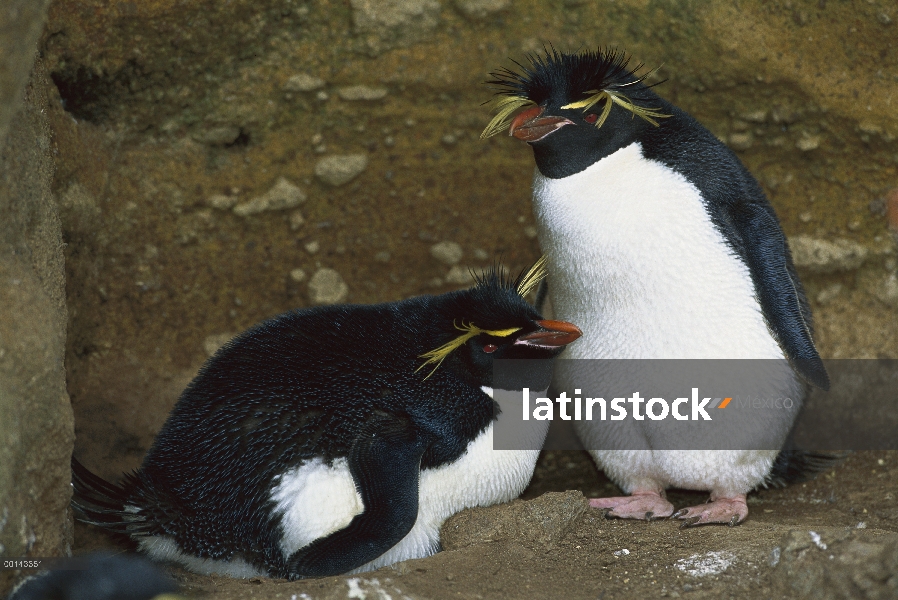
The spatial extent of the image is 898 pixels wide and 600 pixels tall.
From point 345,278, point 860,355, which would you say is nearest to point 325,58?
point 345,278

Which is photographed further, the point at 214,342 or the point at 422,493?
the point at 214,342

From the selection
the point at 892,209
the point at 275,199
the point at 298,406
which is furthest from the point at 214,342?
the point at 892,209

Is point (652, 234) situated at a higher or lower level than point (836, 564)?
higher

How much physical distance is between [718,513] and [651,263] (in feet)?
2.30

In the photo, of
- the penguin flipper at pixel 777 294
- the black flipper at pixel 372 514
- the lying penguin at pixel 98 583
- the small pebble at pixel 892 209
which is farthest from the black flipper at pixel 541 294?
the lying penguin at pixel 98 583

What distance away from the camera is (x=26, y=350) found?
1.82 metres

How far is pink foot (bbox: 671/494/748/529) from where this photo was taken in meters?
2.52

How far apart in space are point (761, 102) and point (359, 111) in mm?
1422

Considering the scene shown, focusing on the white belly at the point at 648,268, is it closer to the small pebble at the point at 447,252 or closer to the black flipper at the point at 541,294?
the black flipper at the point at 541,294

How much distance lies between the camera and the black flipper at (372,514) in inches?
83.0

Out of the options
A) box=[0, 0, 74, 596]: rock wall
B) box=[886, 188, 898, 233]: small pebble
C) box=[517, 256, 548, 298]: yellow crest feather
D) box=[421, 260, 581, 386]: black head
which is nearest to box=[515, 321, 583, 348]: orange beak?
box=[421, 260, 581, 386]: black head

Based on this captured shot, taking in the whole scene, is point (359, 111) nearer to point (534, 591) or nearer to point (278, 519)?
point (278, 519)

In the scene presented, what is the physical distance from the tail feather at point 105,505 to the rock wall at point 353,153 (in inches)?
29.4

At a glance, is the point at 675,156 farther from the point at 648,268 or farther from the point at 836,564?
the point at 836,564
